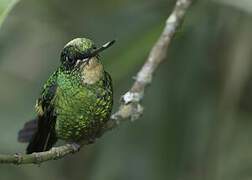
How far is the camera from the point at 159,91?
152 inches

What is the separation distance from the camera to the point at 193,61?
3.86 metres

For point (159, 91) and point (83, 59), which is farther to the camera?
point (159, 91)

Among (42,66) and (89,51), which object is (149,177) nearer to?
(42,66)

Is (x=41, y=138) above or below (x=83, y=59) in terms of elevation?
below

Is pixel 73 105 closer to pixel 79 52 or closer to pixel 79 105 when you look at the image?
pixel 79 105

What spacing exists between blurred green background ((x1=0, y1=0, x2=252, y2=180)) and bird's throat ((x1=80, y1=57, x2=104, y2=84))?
102 centimetres

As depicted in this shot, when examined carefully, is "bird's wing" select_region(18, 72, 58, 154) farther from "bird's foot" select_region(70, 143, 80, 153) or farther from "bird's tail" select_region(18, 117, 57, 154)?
"bird's foot" select_region(70, 143, 80, 153)

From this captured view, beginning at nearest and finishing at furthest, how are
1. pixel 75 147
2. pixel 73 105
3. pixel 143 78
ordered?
pixel 75 147
pixel 73 105
pixel 143 78

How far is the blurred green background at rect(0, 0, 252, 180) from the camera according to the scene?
3.59 metres

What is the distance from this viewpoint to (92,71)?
241cm

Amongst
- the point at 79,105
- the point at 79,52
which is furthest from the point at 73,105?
the point at 79,52

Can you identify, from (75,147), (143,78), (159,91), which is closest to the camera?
(75,147)

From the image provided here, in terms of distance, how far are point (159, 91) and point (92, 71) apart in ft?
4.91

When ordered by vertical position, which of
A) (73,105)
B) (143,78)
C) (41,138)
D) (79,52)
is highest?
(79,52)
